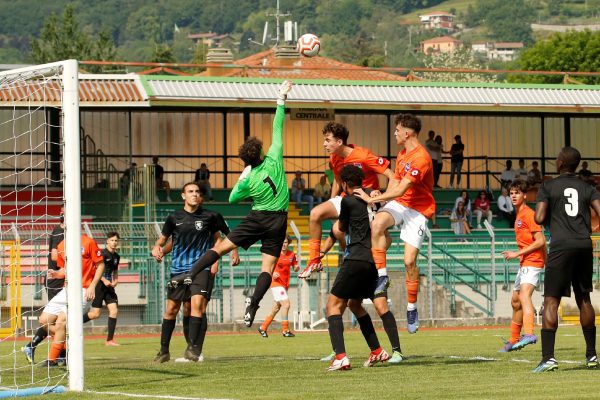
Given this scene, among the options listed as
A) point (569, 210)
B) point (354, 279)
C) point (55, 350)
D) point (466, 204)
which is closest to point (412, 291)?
point (354, 279)

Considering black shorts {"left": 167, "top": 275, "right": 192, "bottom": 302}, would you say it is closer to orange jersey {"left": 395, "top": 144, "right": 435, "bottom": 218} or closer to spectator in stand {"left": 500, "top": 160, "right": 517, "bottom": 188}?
orange jersey {"left": 395, "top": 144, "right": 435, "bottom": 218}

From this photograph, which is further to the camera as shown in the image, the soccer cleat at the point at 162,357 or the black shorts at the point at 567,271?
the soccer cleat at the point at 162,357

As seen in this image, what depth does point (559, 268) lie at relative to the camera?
13.1 metres

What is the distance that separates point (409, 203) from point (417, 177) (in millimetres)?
596

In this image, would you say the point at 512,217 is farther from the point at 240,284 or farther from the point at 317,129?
the point at 240,284

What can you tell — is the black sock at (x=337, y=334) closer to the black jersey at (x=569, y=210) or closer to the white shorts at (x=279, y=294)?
the black jersey at (x=569, y=210)

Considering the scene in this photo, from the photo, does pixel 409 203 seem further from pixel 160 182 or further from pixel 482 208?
pixel 482 208

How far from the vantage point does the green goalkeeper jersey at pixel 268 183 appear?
49.3 ft

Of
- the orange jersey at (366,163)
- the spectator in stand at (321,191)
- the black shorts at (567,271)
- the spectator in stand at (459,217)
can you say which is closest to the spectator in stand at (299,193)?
the spectator in stand at (321,191)

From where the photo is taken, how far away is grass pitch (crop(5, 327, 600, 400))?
37.4 ft

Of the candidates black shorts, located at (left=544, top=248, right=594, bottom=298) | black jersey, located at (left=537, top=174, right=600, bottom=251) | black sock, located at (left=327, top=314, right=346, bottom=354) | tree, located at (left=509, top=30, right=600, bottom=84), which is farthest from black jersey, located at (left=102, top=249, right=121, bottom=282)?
tree, located at (left=509, top=30, right=600, bottom=84)

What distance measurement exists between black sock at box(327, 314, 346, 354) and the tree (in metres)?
90.0

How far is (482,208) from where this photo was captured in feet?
127

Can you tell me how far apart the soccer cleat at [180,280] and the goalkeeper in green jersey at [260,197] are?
0.50 m
